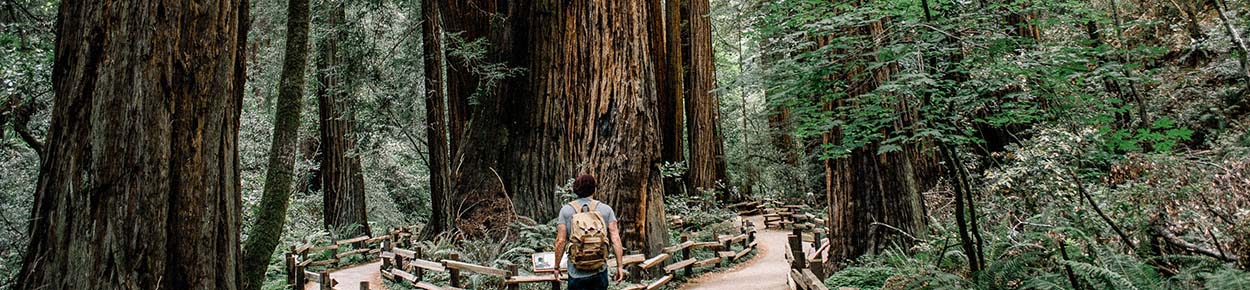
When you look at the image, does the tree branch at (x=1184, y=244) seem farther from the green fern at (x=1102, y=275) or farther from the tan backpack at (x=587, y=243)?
the tan backpack at (x=587, y=243)

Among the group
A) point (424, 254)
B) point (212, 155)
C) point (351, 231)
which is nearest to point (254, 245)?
point (212, 155)

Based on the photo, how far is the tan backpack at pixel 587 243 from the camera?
5062 millimetres

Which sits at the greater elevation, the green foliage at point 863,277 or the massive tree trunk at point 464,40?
the massive tree trunk at point 464,40

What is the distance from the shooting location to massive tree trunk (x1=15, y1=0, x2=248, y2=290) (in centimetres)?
330

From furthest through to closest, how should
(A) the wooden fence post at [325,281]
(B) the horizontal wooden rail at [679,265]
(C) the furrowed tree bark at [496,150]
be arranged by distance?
(C) the furrowed tree bark at [496,150] < (B) the horizontal wooden rail at [679,265] < (A) the wooden fence post at [325,281]

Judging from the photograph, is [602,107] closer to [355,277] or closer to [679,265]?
[679,265]

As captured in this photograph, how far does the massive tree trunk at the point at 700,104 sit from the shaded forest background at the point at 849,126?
0.06 m

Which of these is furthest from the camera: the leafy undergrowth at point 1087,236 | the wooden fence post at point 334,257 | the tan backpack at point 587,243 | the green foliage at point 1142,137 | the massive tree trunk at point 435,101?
the wooden fence post at point 334,257

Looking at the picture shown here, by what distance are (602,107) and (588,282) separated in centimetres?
413

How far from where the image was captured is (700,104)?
18.2 m

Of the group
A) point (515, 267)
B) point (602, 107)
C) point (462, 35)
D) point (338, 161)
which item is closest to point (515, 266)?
point (515, 267)

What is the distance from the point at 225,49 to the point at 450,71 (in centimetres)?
790

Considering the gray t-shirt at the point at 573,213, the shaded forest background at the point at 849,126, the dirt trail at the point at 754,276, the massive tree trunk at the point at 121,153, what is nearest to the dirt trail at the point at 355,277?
the shaded forest background at the point at 849,126

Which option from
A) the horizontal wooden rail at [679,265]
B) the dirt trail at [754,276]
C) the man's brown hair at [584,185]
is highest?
the man's brown hair at [584,185]
